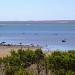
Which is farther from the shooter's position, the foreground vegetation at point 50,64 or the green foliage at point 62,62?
the green foliage at point 62,62

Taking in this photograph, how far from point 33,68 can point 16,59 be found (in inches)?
384

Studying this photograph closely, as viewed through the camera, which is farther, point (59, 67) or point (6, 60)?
point (6, 60)

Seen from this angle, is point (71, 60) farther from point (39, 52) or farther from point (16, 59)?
point (39, 52)

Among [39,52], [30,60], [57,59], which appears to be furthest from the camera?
[39,52]

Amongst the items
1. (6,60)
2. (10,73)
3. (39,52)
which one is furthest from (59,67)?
(39,52)

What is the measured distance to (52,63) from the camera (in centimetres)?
3825

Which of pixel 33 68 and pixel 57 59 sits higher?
pixel 57 59

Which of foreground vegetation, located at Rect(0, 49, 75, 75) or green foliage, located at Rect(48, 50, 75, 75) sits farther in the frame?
green foliage, located at Rect(48, 50, 75, 75)

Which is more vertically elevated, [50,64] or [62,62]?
[62,62]

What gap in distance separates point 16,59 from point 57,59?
19.9 feet

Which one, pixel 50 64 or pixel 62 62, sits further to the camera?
pixel 50 64

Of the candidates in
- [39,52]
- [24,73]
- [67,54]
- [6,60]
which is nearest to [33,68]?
[39,52]

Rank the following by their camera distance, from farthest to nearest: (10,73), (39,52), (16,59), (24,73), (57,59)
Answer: (39,52) → (16,59) → (57,59) → (10,73) → (24,73)

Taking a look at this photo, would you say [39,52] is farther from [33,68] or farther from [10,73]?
[10,73]
